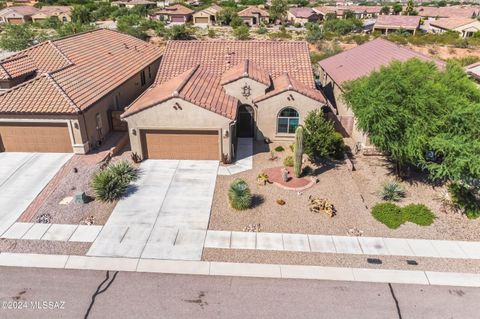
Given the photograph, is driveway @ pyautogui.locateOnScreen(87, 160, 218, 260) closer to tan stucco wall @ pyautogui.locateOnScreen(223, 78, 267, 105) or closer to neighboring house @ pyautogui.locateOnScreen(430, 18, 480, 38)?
tan stucco wall @ pyautogui.locateOnScreen(223, 78, 267, 105)

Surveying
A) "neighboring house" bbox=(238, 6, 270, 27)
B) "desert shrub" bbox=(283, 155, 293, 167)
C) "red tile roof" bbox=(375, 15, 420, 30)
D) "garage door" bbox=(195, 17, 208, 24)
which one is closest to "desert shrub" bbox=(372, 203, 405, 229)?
"desert shrub" bbox=(283, 155, 293, 167)

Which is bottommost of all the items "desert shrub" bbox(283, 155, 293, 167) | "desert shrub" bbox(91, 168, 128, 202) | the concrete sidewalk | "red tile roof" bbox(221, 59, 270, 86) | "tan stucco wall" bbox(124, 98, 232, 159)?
the concrete sidewalk

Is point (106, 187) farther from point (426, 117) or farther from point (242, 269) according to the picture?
point (426, 117)

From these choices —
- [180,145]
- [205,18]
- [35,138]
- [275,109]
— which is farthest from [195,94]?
[205,18]

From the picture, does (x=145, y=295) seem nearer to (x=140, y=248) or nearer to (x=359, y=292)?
(x=140, y=248)

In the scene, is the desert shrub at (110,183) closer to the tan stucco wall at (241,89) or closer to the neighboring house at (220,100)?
the neighboring house at (220,100)

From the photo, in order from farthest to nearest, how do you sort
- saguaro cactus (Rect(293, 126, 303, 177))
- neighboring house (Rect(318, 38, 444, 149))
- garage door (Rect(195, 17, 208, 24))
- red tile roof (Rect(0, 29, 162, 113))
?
garage door (Rect(195, 17, 208, 24))
neighboring house (Rect(318, 38, 444, 149))
red tile roof (Rect(0, 29, 162, 113))
saguaro cactus (Rect(293, 126, 303, 177))
